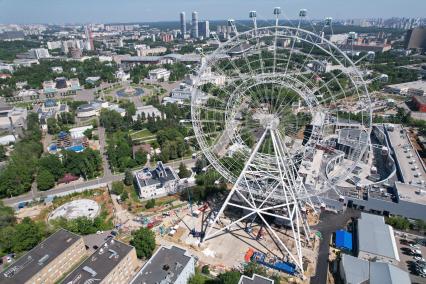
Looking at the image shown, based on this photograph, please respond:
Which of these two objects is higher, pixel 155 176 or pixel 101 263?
pixel 155 176

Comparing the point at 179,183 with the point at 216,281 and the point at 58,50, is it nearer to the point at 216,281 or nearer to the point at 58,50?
the point at 216,281

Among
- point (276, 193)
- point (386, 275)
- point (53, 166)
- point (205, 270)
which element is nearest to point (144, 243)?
point (205, 270)

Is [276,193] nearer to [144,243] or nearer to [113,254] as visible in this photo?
[144,243]

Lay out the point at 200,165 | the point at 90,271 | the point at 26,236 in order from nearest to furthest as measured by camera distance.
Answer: the point at 90,271 < the point at 26,236 < the point at 200,165

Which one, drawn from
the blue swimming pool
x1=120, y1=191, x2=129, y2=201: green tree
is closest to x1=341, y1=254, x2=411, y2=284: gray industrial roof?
x1=120, y1=191, x2=129, y2=201: green tree

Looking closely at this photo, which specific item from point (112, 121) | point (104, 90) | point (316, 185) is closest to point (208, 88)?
point (316, 185)

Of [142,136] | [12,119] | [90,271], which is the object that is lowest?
[90,271]
